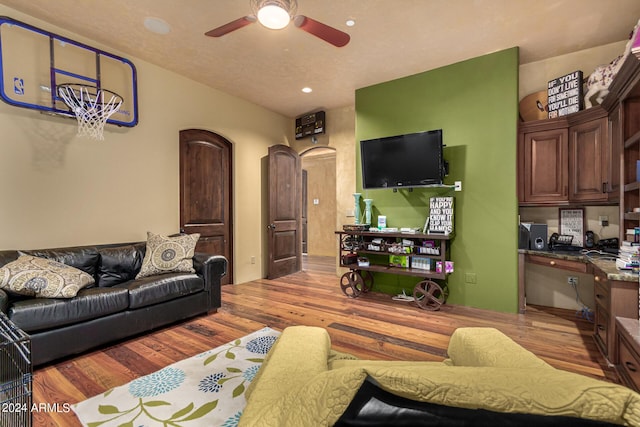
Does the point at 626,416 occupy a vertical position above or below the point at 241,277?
above

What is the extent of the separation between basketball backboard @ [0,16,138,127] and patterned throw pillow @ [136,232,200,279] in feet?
4.92

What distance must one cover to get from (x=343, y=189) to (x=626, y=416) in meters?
4.85

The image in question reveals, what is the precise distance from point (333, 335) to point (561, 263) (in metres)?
2.47

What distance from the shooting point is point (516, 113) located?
3441 mm

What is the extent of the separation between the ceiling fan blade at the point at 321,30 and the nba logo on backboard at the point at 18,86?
2.76 metres

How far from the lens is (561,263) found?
3.08 metres

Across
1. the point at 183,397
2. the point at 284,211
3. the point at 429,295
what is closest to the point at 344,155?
the point at 284,211

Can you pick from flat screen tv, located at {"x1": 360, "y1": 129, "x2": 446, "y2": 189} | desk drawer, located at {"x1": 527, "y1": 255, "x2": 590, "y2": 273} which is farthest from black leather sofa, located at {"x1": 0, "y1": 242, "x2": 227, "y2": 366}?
desk drawer, located at {"x1": 527, "y1": 255, "x2": 590, "y2": 273}

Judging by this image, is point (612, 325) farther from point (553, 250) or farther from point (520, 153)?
point (520, 153)

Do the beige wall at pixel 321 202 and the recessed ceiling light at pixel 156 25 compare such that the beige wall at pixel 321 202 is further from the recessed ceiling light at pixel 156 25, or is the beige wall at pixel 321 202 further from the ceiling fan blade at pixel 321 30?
the ceiling fan blade at pixel 321 30

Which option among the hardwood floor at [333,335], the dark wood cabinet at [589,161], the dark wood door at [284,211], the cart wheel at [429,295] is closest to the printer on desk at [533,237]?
the dark wood cabinet at [589,161]

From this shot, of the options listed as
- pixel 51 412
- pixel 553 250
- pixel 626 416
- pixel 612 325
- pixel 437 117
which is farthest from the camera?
pixel 437 117

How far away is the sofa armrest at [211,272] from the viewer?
3455mm

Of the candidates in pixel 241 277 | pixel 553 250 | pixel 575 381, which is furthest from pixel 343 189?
pixel 575 381
